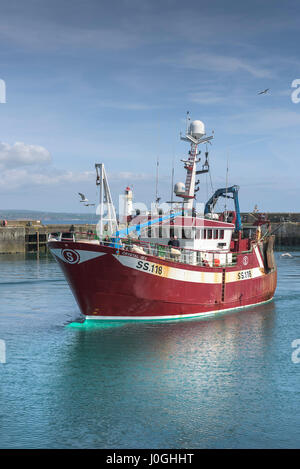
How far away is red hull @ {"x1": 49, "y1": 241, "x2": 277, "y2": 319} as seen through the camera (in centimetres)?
2514

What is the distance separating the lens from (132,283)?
84.3 feet

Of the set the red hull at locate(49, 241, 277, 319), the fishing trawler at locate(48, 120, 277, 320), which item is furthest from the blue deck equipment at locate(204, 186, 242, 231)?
the red hull at locate(49, 241, 277, 319)

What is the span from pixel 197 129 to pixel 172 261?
11.7 m

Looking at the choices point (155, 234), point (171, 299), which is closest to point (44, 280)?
point (155, 234)

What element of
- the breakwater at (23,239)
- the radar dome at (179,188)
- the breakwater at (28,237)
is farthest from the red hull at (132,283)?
the breakwater at (23,239)

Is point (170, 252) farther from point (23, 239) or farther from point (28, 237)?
point (28, 237)

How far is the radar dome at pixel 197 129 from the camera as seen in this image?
3466cm

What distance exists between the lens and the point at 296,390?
58.9 ft

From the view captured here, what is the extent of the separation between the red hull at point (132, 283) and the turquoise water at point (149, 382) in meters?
0.90

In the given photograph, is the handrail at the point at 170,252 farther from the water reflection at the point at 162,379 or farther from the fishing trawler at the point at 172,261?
the water reflection at the point at 162,379

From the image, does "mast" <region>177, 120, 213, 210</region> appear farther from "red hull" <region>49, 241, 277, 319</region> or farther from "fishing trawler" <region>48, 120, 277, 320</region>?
"red hull" <region>49, 241, 277, 319</region>

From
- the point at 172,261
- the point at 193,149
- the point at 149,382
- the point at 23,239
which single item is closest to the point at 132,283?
the point at 172,261

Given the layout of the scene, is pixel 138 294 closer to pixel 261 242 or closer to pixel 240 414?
pixel 240 414

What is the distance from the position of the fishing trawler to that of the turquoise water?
4.14 feet
